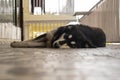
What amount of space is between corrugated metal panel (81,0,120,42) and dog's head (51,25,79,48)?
2868 millimetres

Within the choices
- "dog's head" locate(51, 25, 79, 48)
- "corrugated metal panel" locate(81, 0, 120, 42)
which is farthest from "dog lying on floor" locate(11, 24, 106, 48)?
"corrugated metal panel" locate(81, 0, 120, 42)

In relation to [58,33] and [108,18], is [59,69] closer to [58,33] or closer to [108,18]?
[58,33]

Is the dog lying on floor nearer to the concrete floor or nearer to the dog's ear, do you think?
the dog's ear

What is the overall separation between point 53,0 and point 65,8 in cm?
45

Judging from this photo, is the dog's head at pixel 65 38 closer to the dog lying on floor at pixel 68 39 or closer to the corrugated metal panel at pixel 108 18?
the dog lying on floor at pixel 68 39

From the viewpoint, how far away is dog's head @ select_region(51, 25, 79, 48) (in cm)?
154

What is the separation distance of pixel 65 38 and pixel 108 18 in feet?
10.3

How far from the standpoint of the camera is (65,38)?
1.56m

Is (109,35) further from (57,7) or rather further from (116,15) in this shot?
(57,7)

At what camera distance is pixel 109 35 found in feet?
14.7

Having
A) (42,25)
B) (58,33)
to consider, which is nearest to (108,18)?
(42,25)

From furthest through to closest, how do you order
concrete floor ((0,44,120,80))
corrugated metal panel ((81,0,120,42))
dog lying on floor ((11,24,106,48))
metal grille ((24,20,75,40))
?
metal grille ((24,20,75,40)), corrugated metal panel ((81,0,120,42)), dog lying on floor ((11,24,106,48)), concrete floor ((0,44,120,80))

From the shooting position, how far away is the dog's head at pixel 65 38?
1.54 m

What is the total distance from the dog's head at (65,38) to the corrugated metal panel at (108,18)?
9.41 ft
